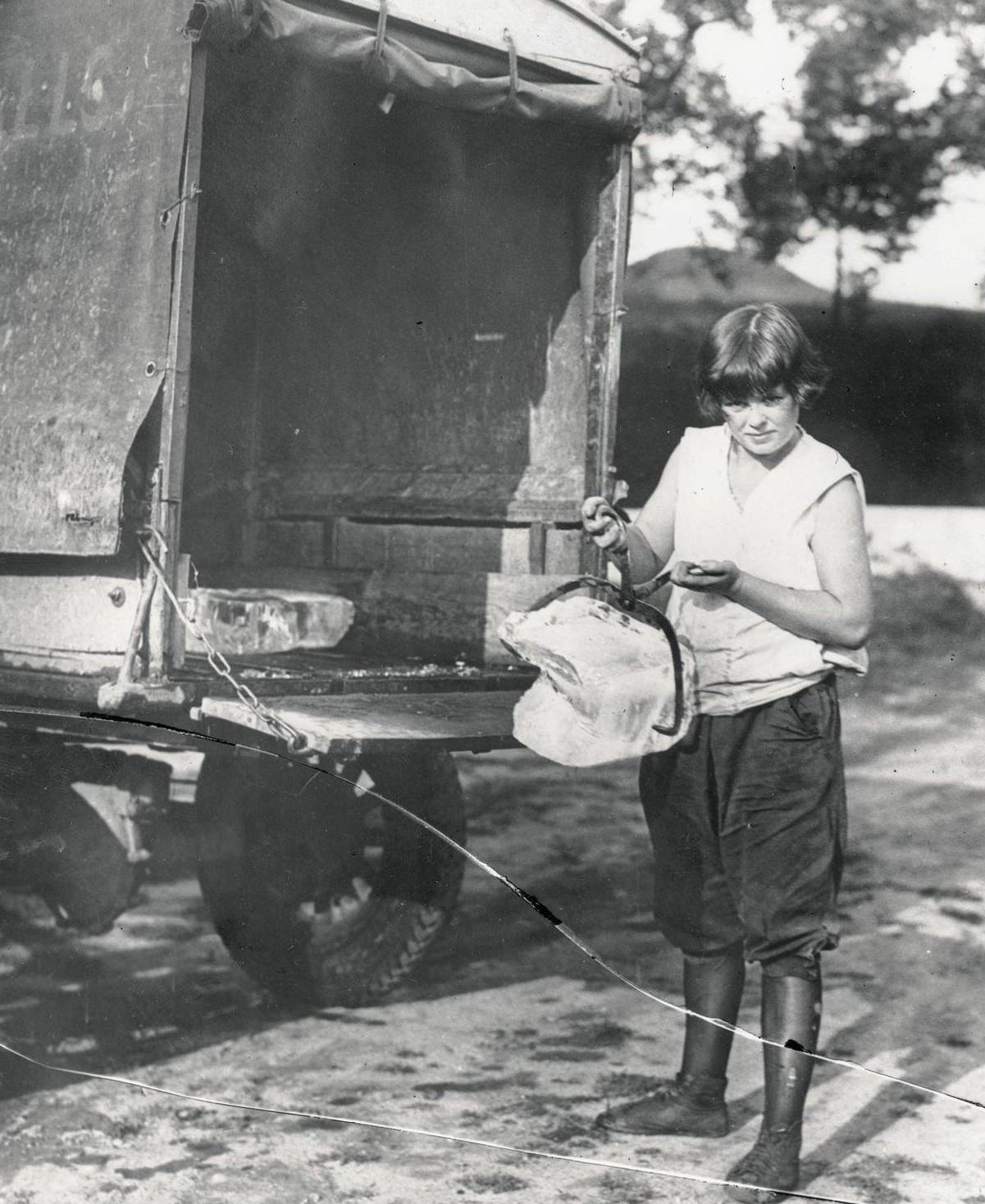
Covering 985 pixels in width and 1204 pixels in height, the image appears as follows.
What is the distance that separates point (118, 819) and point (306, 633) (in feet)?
2.41

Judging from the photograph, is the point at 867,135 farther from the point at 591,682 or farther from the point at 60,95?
the point at 60,95

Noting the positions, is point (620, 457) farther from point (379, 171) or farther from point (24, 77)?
point (24, 77)

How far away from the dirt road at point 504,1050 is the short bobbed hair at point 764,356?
19.1 inches

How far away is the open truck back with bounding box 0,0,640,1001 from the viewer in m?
2.62

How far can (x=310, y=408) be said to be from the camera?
4148 mm

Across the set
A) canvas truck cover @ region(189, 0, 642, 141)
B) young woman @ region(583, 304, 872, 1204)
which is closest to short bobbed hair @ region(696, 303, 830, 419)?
young woman @ region(583, 304, 872, 1204)

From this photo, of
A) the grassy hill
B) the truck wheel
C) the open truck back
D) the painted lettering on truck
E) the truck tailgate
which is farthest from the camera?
the truck wheel

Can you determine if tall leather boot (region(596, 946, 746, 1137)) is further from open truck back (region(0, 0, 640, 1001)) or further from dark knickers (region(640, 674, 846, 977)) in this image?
open truck back (region(0, 0, 640, 1001))

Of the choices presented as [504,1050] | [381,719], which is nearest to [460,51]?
[381,719]

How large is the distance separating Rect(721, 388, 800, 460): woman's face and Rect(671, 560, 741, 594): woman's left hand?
0.23 meters

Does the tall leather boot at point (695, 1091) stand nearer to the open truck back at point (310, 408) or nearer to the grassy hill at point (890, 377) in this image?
the open truck back at point (310, 408)

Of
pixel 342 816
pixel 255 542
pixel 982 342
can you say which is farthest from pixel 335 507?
pixel 982 342

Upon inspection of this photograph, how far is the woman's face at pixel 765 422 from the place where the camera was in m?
2.18

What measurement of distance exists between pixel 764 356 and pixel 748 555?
29 centimetres
